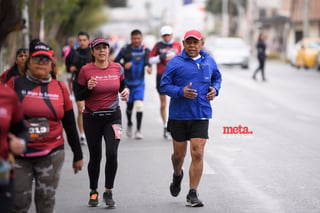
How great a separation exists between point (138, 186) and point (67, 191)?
0.84 meters

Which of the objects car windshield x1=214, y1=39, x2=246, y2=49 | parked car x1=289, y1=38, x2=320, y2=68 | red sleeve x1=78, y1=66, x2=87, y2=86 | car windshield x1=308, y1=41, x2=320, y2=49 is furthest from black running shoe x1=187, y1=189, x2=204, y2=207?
car windshield x1=214, y1=39, x2=246, y2=49

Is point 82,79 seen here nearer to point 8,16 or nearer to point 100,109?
point 100,109

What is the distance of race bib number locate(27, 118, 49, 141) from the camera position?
616 centimetres

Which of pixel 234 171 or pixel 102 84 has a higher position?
pixel 102 84

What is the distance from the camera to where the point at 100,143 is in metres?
8.34

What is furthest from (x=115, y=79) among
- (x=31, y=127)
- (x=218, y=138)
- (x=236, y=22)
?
(x=236, y=22)

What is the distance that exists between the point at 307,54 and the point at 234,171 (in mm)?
31437

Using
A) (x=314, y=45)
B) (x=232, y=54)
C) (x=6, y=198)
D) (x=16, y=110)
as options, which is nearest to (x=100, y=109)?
(x=16, y=110)

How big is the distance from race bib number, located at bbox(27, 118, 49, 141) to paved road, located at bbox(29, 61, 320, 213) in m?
2.08

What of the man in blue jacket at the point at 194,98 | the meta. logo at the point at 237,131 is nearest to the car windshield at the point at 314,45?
the meta. logo at the point at 237,131

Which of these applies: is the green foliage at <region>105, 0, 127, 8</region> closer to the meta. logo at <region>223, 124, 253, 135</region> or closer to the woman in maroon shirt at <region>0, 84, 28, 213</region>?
the meta. logo at <region>223, 124, 253, 135</region>

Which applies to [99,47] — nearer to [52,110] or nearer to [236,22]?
[52,110]

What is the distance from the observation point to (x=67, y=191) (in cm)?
919

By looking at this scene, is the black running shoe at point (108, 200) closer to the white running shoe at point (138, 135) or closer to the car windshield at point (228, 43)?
the white running shoe at point (138, 135)
